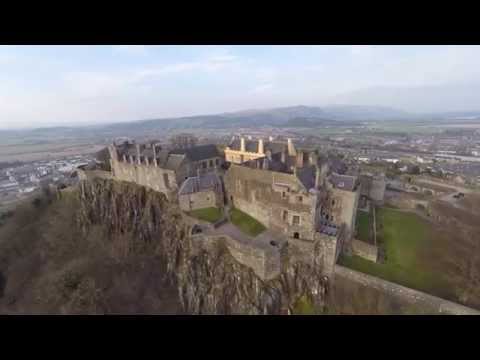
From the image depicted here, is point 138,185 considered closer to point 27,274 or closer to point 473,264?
point 27,274

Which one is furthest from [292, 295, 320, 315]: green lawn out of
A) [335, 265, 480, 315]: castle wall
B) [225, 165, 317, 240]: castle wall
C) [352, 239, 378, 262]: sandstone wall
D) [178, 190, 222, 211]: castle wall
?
[178, 190, 222, 211]: castle wall

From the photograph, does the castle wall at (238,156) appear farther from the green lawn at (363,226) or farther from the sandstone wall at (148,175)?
the green lawn at (363,226)

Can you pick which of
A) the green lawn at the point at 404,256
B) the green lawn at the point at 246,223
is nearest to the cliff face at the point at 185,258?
the green lawn at the point at 246,223

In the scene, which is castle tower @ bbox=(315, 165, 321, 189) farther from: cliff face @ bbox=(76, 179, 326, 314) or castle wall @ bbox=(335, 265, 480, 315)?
castle wall @ bbox=(335, 265, 480, 315)

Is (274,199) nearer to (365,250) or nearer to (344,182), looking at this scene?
(344,182)
